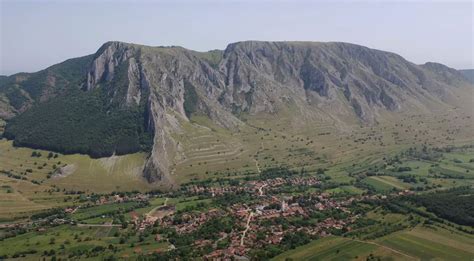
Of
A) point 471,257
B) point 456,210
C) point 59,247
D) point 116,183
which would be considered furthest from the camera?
point 116,183

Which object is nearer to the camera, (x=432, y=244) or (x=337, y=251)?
(x=337, y=251)

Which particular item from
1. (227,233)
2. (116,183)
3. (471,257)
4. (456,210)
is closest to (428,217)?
(456,210)

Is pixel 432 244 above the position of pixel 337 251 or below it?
below

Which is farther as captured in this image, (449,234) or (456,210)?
(456,210)

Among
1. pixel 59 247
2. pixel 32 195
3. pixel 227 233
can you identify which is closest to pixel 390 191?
pixel 227 233

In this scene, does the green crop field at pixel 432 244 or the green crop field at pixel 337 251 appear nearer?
the green crop field at pixel 337 251

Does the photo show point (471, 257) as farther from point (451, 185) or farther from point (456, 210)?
point (451, 185)

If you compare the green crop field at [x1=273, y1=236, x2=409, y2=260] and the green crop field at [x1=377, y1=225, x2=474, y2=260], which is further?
the green crop field at [x1=377, y1=225, x2=474, y2=260]

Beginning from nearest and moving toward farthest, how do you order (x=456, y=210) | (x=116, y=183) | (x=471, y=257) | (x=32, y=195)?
(x=471, y=257) → (x=456, y=210) → (x=32, y=195) → (x=116, y=183)

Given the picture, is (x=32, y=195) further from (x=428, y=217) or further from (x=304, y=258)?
(x=428, y=217)
